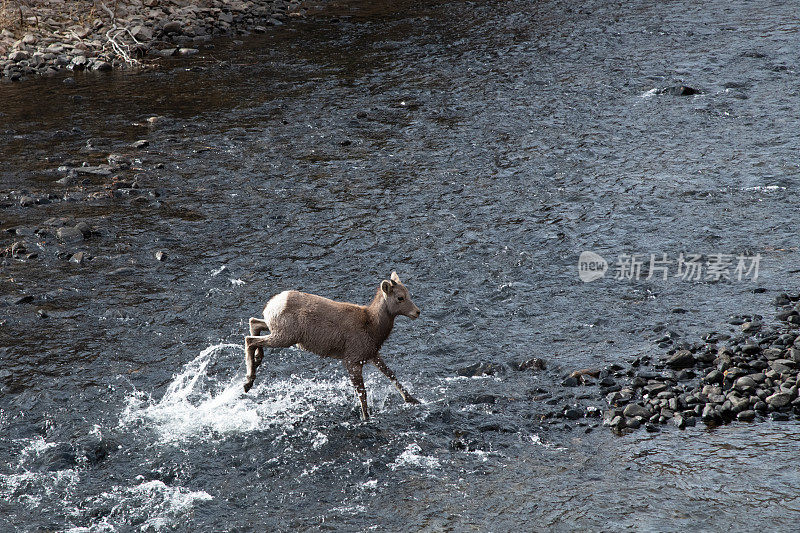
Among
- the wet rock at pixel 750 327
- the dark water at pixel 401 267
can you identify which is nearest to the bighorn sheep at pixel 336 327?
the dark water at pixel 401 267

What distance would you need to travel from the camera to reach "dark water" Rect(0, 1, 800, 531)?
392 inches

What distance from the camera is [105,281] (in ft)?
50.8

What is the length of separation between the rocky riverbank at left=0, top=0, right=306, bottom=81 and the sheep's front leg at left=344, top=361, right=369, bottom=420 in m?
21.4

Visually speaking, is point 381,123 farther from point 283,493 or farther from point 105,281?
point 283,493

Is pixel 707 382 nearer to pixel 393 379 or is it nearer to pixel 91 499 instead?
pixel 393 379

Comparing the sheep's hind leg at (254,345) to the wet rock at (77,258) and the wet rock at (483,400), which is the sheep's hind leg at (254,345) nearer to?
the wet rock at (483,400)

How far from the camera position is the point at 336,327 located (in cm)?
1142

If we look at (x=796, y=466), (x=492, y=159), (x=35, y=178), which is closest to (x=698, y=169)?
(x=492, y=159)

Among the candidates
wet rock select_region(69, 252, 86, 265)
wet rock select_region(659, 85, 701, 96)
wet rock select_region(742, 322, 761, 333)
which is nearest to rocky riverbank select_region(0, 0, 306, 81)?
wet rock select_region(69, 252, 86, 265)

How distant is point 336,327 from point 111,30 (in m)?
23.9

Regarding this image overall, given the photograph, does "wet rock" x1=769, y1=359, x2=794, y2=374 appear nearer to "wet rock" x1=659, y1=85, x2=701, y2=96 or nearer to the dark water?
the dark water

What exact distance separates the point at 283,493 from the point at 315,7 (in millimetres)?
29447

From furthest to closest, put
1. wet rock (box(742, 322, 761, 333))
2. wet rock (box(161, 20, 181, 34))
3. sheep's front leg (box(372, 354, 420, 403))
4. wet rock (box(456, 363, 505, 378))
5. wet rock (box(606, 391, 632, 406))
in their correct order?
wet rock (box(161, 20, 181, 34))
wet rock (box(742, 322, 761, 333))
wet rock (box(456, 363, 505, 378))
sheep's front leg (box(372, 354, 420, 403))
wet rock (box(606, 391, 632, 406))

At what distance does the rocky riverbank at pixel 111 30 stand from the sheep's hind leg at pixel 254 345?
20769 mm
